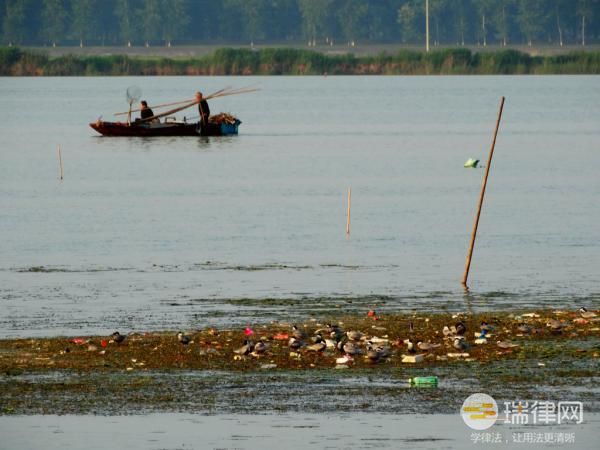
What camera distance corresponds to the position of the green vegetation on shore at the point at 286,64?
6166 inches

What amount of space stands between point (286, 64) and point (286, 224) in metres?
123

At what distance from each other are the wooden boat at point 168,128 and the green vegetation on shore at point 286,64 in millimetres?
74738

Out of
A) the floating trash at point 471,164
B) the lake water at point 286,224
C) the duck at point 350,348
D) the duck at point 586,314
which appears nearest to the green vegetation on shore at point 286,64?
the lake water at point 286,224

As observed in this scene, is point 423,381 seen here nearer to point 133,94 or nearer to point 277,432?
point 277,432

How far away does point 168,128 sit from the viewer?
7506 centimetres

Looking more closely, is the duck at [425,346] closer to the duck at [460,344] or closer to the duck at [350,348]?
the duck at [460,344]

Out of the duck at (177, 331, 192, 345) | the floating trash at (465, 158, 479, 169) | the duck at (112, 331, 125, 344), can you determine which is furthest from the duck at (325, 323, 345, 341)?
the floating trash at (465, 158, 479, 169)

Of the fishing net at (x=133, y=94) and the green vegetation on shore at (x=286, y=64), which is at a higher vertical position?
the fishing net at (x=133, y=94)

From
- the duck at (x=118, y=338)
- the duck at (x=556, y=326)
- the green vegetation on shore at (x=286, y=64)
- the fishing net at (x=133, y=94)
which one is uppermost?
the duck at (x=556, y=326)

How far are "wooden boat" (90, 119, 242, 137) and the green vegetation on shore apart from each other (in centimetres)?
7474

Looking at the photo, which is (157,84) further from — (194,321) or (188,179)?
(194,321)

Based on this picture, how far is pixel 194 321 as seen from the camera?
25.4 metres

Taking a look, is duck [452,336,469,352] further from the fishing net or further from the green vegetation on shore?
the green vegetation on shore

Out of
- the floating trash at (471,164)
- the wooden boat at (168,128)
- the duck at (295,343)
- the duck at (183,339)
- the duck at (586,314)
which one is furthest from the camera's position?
the wooden boat at (168,128)
